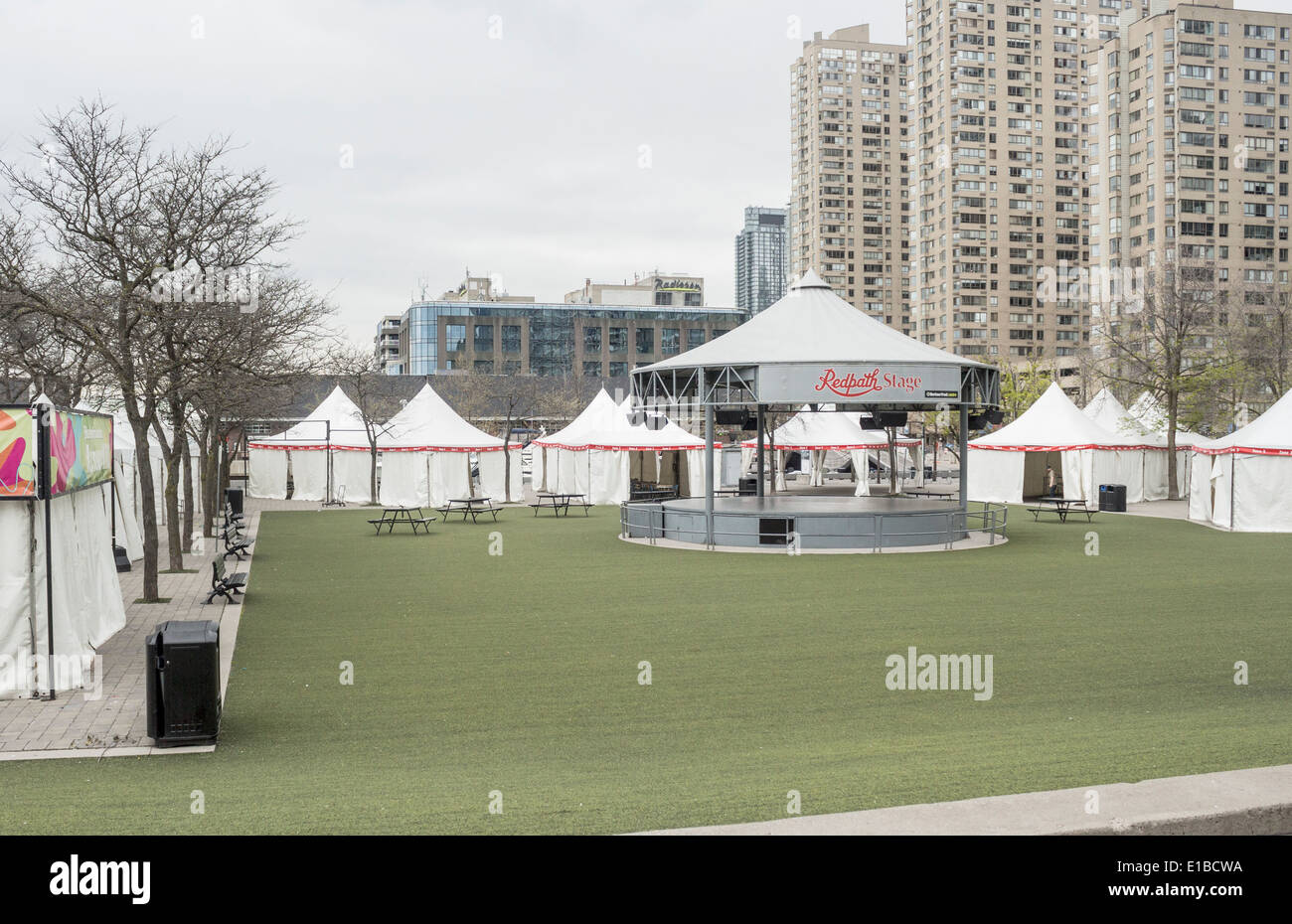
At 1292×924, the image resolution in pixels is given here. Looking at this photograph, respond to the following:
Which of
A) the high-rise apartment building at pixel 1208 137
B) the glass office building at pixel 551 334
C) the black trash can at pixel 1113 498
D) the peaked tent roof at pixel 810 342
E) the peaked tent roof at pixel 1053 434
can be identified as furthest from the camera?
the glass office building at pixel 551 334

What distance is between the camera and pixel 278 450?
47.4 m

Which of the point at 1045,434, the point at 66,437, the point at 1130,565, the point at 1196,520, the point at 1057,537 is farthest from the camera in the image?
the point at 1045,434

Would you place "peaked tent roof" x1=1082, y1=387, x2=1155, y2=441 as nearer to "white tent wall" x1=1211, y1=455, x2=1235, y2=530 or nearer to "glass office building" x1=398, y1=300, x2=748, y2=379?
"white tent wall" x1=1211, y1=455, x2=1235, y2=530

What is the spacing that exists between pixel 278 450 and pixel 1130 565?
116ft

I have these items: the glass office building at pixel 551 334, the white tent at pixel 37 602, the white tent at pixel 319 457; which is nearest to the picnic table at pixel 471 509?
the white tent at pixel 319 457

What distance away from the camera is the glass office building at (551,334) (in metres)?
133

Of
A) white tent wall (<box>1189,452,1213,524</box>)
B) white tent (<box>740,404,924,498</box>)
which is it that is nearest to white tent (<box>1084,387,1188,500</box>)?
white tent wall (<box>1189,452,1213,524</box>)

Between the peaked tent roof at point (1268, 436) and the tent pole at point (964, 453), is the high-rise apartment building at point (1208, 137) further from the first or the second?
the tent pole at point (964, 453)

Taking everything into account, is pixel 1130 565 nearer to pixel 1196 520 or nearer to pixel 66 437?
pixel 1196 520

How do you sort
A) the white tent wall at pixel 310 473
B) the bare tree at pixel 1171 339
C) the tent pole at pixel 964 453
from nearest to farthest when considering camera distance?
the tent pole at pixel 964 453
the bare tree at pixel 1171 339
the white tent wall at pixel 310 473

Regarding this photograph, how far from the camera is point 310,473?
46.6m

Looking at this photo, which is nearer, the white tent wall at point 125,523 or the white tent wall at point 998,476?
the white tent wall at point 125,523

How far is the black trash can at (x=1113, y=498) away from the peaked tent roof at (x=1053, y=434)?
2.78 m
